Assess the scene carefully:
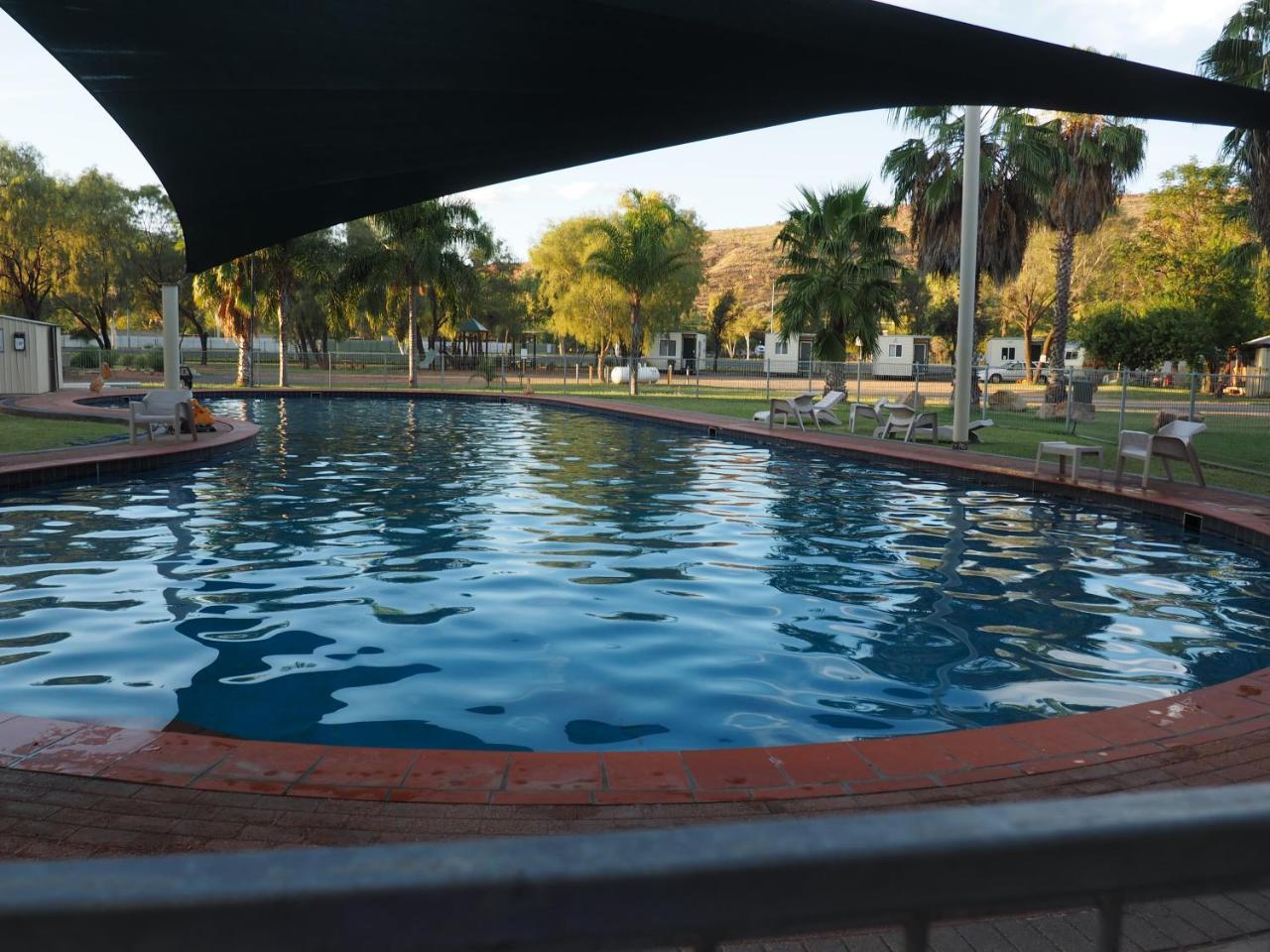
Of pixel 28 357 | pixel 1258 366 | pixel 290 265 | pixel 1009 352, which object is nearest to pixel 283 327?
pixel 290 265

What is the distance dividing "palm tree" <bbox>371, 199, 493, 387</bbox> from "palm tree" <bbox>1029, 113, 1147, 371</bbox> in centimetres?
2064

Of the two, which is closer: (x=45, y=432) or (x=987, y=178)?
(x=45, y=432)

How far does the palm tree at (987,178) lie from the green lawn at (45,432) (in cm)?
1836

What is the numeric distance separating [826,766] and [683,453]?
43.0 feet

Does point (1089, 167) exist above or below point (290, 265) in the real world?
above

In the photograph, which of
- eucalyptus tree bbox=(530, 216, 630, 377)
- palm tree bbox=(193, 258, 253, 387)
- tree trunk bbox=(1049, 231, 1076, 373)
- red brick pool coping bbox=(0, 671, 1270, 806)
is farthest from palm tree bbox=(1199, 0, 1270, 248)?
eucalyptus tree bbox=(530, 216, 630, 377)

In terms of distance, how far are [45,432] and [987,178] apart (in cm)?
2090

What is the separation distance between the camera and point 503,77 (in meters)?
4.61

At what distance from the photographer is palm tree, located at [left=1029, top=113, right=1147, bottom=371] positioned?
2420 cm

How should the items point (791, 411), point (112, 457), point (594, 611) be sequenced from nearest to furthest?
point (594, 611), point (112, 457), point (791, 411)

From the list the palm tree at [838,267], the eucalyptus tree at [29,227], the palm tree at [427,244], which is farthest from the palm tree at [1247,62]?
the eucalyptus tree at [29,227]

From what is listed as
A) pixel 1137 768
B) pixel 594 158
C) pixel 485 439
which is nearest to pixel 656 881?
pixel 1137 768

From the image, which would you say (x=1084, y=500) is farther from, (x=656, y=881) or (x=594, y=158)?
(x=656, y=881)

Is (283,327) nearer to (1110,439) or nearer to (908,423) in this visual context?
(908,423)
